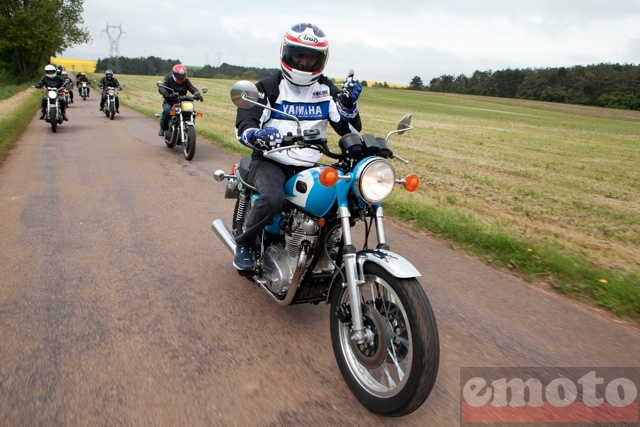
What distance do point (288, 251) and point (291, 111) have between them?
106 cm

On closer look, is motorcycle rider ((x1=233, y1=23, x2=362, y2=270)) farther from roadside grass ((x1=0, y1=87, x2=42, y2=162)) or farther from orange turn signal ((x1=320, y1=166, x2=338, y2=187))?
roadside grass ((x1=0, y1=87, x2=42, y2=162))

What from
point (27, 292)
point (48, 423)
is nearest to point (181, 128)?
point (27, 292)

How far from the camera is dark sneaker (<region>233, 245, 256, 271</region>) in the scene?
3.80 metres

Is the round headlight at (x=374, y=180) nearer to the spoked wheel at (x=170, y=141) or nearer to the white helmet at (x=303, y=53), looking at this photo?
the white helmet at (x=303, y=53)

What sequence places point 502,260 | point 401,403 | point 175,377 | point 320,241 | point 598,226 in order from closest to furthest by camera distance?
point 401,403, point 175,377, point 320,241, point 502,260, point 598,226

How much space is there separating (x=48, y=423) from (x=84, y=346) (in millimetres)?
765

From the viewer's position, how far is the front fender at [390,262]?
2.45 meters

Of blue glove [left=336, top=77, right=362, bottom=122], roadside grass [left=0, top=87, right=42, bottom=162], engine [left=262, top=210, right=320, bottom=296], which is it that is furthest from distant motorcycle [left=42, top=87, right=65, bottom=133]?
blue glove [left=336, top=77, right=362, bottom=122]

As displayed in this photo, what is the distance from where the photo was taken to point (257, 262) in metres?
3.85

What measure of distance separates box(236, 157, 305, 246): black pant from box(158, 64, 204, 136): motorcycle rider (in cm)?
868

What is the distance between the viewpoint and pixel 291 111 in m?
3.64

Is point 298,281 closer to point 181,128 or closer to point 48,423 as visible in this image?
point 48,423

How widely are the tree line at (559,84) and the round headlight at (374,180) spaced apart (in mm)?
77888

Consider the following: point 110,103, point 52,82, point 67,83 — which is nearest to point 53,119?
point 52,82
